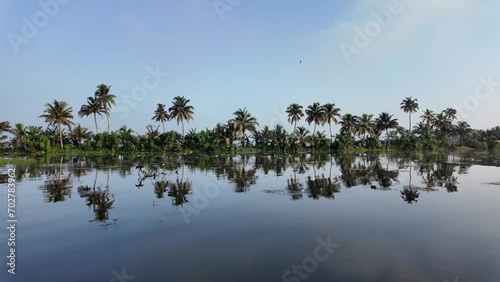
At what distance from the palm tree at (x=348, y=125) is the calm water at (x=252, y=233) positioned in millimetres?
70667

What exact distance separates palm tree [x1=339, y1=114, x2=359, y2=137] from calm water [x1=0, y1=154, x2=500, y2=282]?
232ft

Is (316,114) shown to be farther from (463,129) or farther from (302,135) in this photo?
(463,129)

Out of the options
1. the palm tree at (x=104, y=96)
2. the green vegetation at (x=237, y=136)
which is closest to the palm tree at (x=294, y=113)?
the green vegetation at (x=237, y=136)

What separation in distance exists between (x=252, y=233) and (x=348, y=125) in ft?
287

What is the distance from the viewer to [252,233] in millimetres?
14391

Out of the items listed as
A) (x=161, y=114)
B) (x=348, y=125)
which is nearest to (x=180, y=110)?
(x=161, y=114)

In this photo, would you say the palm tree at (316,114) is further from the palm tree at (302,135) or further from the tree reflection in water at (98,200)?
the tree reflection in water at (98,200)

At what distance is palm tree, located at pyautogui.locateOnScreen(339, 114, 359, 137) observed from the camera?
95500 mm

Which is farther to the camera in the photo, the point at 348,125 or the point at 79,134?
the point at 348,125

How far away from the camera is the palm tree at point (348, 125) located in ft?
313

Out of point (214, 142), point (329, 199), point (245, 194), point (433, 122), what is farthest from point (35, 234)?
point (433, 122)

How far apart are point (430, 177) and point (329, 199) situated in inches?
714

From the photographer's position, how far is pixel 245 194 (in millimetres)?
23938

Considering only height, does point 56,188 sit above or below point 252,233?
above
